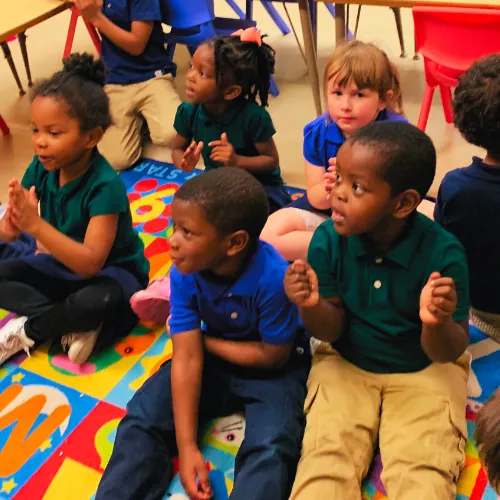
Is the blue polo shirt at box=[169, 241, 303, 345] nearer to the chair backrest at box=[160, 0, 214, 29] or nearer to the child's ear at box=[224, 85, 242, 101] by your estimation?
the child's ear at box=[224, 85, 242, 101]

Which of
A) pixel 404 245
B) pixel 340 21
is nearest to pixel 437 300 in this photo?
pixel 404 245

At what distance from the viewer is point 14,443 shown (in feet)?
4.31

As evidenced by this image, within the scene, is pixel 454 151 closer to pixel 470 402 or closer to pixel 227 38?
pixel 227 38

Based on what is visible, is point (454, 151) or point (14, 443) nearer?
point (14, 443)

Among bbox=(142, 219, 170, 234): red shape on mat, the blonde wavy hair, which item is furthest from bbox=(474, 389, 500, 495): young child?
bbox=(142, 219, 170, 234): red shape on mat

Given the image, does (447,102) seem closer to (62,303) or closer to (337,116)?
(337,116)

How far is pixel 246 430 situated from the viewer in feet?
3.91

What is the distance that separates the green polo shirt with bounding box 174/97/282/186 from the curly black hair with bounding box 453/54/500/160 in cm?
64

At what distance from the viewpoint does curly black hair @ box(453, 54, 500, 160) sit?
47.4 inches

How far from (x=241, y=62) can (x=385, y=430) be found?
3.52ft

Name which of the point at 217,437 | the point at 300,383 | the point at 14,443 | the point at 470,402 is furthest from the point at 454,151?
the point at 14,443

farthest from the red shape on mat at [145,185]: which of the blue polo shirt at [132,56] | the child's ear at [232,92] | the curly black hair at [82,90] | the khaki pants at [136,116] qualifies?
the curly black hair at [82,90]

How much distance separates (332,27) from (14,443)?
3119mm

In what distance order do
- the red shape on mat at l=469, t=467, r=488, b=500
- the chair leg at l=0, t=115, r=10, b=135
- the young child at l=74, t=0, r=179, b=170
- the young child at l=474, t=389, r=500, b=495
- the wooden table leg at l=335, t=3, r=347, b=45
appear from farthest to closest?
1. the chair leg at l=0, t=115, r=10, b=135
2. the young child at l=74, t=0, r=179, b=170
3. the wooden table leg at l=335, t=3, r=347, b=45
4. the red shape on mat at l=469, t=467, r=488, b=500
5. the young child at l=474, t=389, r=500, b=495
